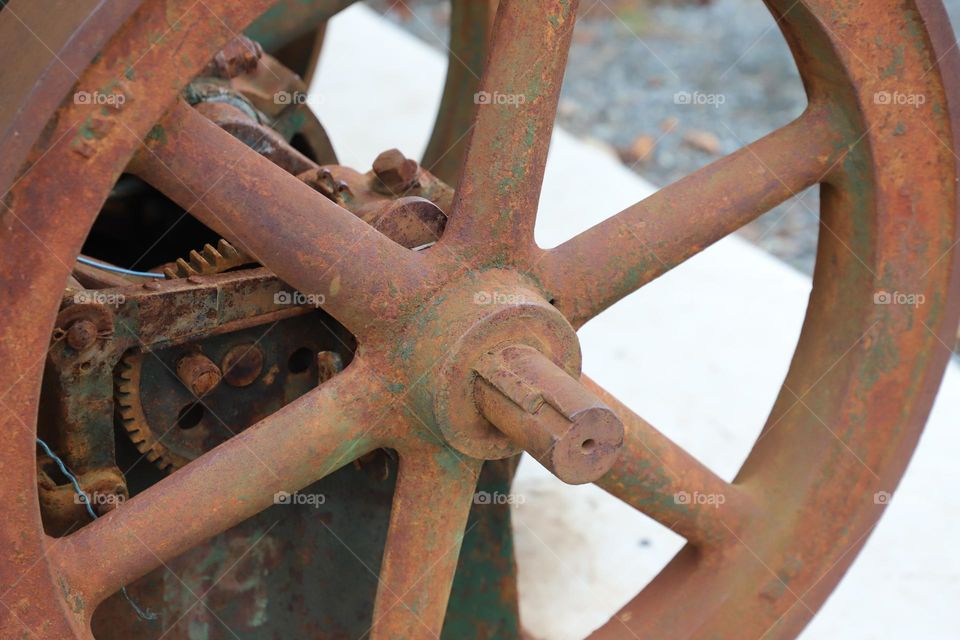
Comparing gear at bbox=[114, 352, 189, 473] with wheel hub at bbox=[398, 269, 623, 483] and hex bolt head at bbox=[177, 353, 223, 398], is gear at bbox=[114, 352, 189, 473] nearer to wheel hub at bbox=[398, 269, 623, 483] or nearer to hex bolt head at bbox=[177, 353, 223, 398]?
hex bolt head at bbox=[177, 353, 223, 398]

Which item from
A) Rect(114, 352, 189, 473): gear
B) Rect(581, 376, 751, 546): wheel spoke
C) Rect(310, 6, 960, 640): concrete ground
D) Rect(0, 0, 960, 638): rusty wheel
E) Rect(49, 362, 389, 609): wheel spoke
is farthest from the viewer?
Rect(310, 6, 960, 640): concrete ground

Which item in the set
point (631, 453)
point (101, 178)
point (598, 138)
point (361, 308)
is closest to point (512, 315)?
point (361, 308)

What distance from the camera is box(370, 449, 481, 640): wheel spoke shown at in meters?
1.19

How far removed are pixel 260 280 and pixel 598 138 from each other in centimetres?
279

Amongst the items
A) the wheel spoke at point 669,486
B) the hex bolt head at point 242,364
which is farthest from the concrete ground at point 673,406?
the hex bolt head at point 242,364

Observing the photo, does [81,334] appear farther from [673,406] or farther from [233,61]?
[673,406]

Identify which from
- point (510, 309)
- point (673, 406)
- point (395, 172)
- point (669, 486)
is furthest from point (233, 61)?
point (673, 406)

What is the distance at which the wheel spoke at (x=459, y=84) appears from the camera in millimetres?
1961

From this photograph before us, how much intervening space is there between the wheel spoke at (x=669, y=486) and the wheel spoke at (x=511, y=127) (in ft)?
0.71

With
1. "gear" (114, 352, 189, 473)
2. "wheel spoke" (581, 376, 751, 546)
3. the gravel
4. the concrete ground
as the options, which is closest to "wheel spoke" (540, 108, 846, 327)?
"wheel spoke" (581, 376, 751, 546)

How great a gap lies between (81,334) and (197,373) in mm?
142

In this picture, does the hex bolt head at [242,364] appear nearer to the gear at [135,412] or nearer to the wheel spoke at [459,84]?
the gear at [135,412]

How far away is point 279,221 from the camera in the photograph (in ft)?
3.43

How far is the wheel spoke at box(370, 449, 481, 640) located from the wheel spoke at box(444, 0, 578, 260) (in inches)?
8.2
